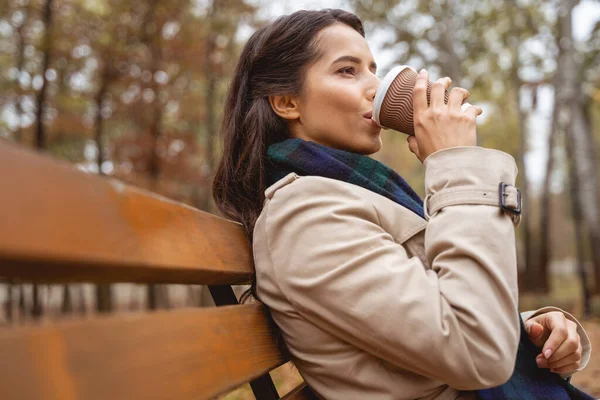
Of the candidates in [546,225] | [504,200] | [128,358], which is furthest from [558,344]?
[546,225]

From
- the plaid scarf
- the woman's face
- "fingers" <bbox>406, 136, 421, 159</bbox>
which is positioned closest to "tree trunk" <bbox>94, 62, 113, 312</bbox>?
the woman's face

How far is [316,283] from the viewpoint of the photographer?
1284 millimetres

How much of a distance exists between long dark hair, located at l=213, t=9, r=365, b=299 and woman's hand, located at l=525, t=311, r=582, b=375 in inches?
34.5

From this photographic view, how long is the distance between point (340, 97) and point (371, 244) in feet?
2.08

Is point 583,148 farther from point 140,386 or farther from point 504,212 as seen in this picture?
point 140,386

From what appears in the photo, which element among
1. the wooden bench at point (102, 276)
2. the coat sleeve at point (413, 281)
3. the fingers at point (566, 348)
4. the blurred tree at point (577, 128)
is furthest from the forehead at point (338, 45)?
the blurred tree at point (577, 128)

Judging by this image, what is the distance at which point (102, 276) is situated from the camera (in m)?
0.81

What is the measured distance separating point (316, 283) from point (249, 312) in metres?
0.19

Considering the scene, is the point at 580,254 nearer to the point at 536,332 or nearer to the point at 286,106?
the point at 536,332

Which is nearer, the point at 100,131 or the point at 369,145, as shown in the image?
the point at 369,145

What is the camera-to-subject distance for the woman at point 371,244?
1.24 m

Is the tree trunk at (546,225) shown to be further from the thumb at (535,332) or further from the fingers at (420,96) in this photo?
the fingers at (420,96)

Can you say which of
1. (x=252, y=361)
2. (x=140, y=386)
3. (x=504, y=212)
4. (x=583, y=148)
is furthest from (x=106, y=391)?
(x=583, y=148)

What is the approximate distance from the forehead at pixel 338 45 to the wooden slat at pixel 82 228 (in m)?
0.95
